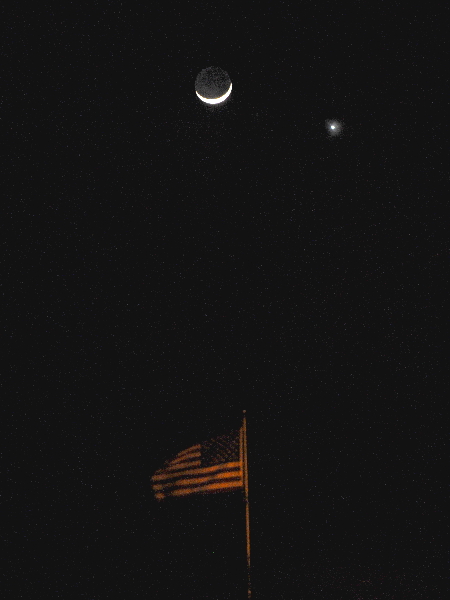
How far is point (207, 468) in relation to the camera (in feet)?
9.77

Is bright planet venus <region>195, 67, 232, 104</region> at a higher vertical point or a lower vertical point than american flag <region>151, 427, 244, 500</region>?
higher

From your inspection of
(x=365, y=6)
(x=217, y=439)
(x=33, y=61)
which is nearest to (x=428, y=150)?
(x=365, y=6)

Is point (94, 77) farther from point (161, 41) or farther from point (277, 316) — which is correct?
point (277, 316)

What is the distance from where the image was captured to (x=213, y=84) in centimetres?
161

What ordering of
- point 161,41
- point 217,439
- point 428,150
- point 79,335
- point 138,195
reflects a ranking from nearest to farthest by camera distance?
point 161,41 < point 428,150 < point 138,195 < point 79,335 < point 217,439

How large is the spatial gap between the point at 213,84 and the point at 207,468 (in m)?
2.56

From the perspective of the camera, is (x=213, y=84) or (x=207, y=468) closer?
(x=213, y=84)

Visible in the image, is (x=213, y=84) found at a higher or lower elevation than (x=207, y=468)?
higher

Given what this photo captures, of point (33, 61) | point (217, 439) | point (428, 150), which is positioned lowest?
point (217, 439)

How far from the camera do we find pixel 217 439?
2924 millimetres

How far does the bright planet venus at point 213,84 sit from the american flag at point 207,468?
1.98 m

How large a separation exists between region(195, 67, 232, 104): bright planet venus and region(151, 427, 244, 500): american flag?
1978 mm

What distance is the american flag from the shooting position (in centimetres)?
271

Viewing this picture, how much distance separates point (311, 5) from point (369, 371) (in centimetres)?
245
